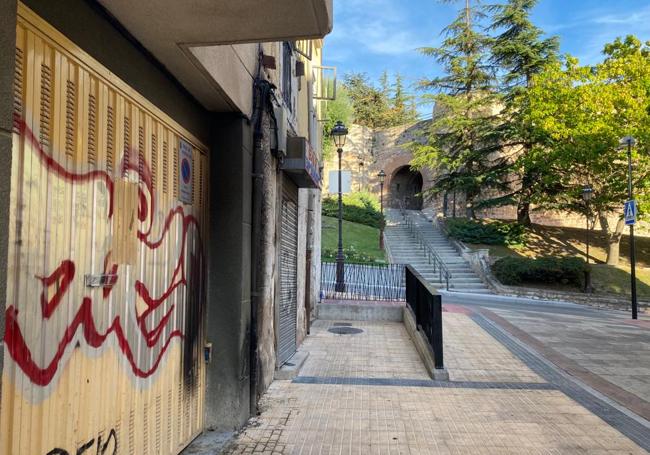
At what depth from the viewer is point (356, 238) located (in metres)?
25.7

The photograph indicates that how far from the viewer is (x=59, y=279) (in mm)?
2375

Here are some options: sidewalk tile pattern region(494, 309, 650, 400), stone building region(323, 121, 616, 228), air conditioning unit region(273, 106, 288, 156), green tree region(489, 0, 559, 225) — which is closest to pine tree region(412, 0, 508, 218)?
green tree region(489, 0, 559, 225)

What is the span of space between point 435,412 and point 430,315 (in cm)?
202

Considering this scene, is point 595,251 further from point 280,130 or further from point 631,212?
Answer: point 280,130

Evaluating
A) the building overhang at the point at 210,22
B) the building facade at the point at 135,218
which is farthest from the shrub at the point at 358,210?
the building overhang at the point at 210,22

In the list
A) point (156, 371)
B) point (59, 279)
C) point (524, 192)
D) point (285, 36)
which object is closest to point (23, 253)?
point (59, 279)

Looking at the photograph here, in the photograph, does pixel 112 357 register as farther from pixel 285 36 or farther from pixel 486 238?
pixel 486 238

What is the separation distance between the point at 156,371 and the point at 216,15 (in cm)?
256

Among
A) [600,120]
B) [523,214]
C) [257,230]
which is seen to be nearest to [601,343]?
[257,230]

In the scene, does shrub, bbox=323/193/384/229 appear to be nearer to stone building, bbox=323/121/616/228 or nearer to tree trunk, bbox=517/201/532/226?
stone building, bbox=323/121/616/228

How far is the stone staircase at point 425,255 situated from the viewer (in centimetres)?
1927

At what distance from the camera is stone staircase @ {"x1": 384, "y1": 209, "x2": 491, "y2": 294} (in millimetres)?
19266

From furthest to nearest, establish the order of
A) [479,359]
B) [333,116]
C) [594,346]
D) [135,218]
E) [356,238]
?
[333,116]
[356,238]
[594,346]
[479,359]
[135,218]

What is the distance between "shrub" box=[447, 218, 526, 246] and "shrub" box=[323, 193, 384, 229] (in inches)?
201
